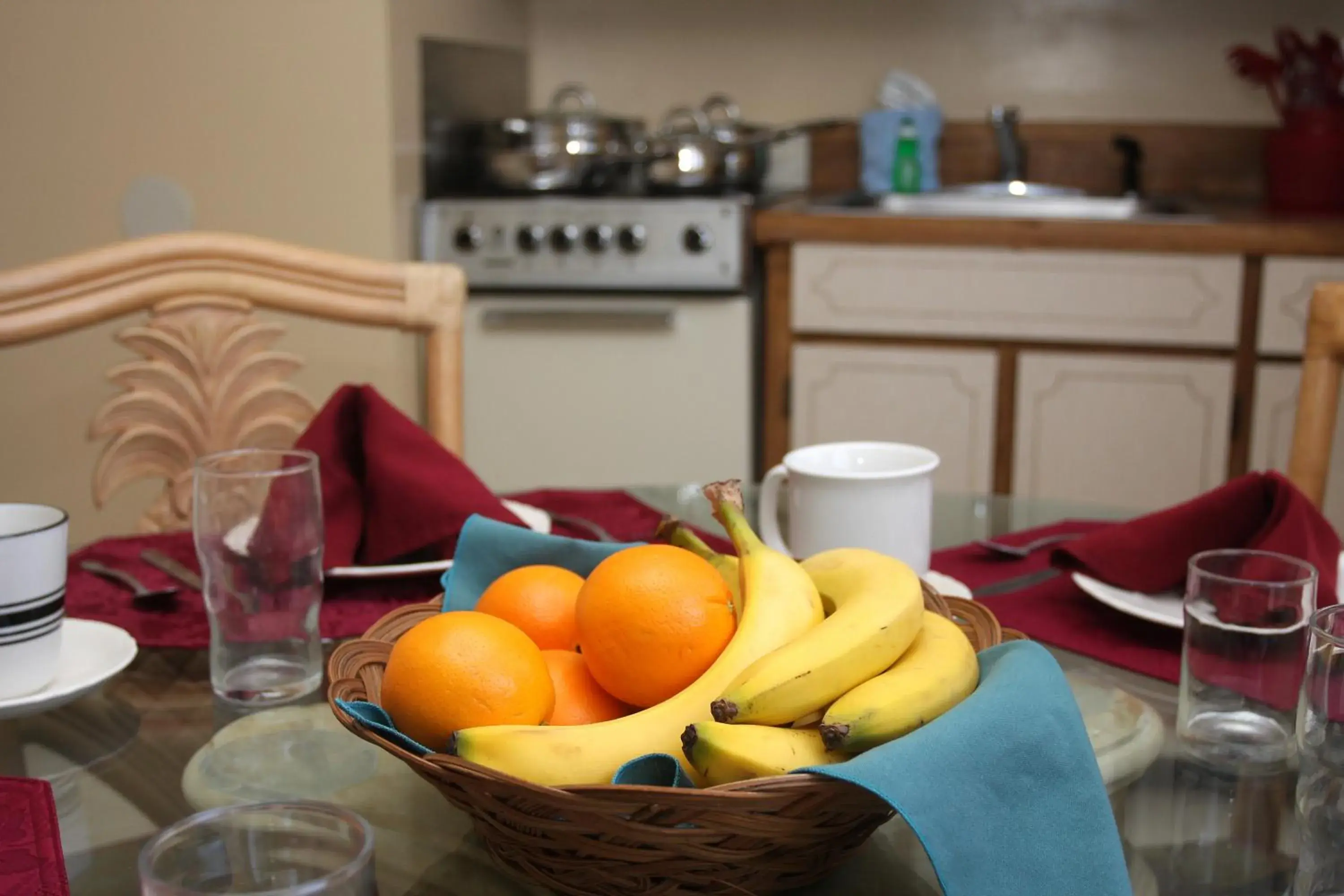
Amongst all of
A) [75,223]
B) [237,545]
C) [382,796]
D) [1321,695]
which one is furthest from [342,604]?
[75,223]

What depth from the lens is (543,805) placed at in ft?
1.71

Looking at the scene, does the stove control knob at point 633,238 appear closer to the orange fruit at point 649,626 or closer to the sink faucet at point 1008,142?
the sink faucet at point 1008,142

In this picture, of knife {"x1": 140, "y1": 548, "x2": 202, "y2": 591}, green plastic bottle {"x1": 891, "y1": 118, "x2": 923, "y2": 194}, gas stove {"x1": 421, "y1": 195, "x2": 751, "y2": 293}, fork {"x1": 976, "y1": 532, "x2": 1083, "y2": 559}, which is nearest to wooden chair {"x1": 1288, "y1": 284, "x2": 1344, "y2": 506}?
fork {"x1": 976, "y1": 532, "x2": 1083, "y2": 559}

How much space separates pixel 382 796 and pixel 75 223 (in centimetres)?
199

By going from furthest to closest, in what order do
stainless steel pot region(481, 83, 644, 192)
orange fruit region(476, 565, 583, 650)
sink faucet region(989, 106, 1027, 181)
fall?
sink faucet region(989, 106, 1027, 181), stainless steel pot region(481, 83, 644, 192), orange fruit region(476, 565, 583, 650)

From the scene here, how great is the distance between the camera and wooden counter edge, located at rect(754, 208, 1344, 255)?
2.26m

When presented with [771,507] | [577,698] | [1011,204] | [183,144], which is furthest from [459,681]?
[1011,204]

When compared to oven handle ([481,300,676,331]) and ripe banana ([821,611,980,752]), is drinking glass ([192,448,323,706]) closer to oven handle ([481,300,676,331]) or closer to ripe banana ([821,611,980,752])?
ripe banana ([821,611,980,752])

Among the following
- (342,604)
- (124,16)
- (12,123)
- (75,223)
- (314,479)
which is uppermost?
(124,16)

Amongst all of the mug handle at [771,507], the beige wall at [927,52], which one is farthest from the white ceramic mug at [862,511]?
the beige wall at [927,52]

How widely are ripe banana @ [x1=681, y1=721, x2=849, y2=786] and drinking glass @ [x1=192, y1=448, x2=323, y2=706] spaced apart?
0.37m

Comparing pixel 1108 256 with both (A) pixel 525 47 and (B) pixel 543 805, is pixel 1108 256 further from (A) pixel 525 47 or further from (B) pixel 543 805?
(B) pixel 543 805

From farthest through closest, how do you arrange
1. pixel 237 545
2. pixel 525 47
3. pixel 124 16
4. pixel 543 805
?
pixel 525 47 < pixel 124 16 < pixel 237 545 < pixel 543 805

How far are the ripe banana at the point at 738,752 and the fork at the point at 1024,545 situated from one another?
550 millimetres
